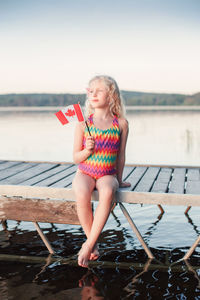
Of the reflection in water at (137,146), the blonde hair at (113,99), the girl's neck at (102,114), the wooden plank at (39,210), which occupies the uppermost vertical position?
the blonde hair at (113,99)

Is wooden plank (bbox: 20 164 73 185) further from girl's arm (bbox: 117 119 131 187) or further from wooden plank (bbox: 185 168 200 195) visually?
wooden plank (bbox: 185 168 200 195)

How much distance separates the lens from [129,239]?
19.0 feet

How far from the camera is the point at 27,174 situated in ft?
18.8

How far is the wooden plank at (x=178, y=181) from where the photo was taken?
464cm

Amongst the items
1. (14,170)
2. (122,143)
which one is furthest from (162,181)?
(14,170)

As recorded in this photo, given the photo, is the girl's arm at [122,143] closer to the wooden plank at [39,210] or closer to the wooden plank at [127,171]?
the wooden plank at [39,210]

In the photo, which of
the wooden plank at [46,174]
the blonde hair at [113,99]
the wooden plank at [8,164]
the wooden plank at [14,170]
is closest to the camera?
the blonde hair at [113,99]

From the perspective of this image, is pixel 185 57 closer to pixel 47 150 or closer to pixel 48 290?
pixel 47 150

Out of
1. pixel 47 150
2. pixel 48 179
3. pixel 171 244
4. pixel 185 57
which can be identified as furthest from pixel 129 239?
pixel 185 57

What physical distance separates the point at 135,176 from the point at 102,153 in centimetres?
136

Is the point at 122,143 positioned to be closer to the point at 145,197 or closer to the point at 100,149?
the point at 100,149

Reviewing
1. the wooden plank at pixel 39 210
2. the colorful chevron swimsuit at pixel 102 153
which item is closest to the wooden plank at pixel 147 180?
the colorful chevron swimsuit at pixel 102 153

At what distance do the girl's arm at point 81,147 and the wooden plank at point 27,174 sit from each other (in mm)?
1214

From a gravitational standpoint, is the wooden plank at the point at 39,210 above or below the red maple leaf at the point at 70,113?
below
